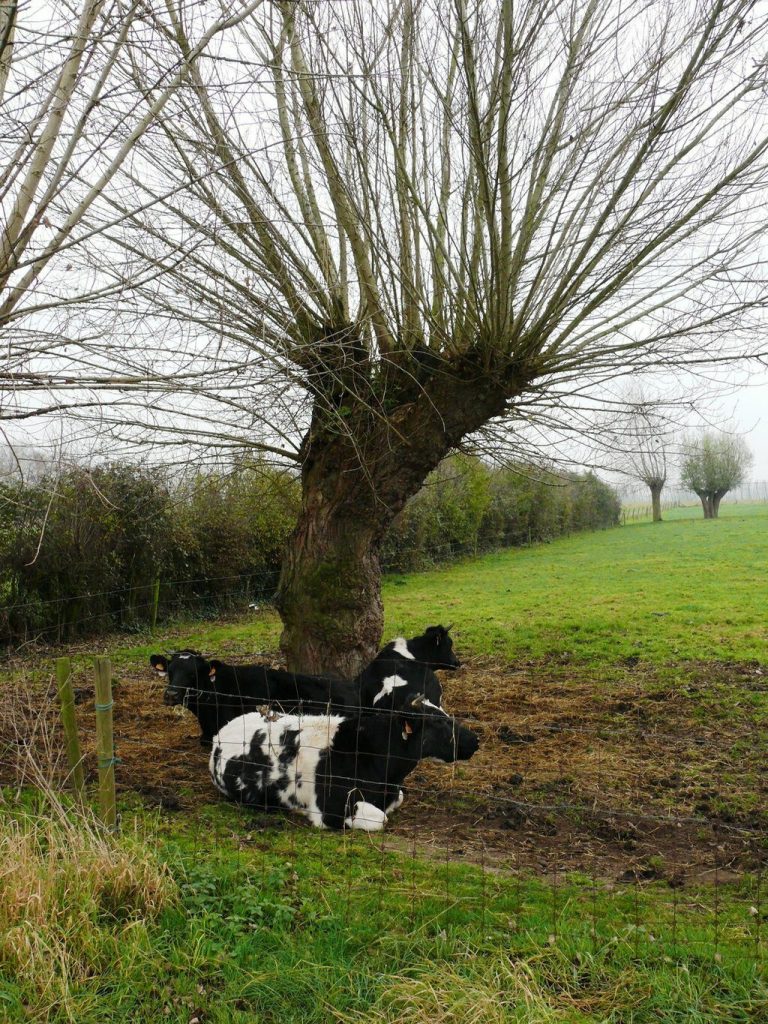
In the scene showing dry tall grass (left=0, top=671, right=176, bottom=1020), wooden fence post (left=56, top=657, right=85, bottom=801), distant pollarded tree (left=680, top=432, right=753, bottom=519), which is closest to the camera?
dry tall grass (left=0, top=671, right=176, bottom=1020)

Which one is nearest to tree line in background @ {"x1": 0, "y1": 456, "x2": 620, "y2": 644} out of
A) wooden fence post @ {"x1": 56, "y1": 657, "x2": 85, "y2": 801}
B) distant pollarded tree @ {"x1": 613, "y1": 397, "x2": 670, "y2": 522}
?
distant pollarded tree @ {"x1": 613, "y1": 397, "x2": 670, "y2": 522}

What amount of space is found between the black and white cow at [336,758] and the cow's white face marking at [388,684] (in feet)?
5.10

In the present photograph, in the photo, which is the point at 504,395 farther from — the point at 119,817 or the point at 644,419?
the point at 119,817

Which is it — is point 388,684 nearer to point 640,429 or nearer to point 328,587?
point 328,587

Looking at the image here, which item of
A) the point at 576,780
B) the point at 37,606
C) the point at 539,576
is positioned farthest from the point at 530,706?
the point at 539,576

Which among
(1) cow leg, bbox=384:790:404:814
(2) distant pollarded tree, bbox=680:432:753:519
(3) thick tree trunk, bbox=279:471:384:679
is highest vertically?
(2) distant pollarded tree, bbox=680:432:753:519

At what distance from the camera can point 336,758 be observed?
6.02 m

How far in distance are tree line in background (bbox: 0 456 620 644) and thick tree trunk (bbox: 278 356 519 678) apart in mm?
1202

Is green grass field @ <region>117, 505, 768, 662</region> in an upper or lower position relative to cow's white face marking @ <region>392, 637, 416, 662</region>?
lower

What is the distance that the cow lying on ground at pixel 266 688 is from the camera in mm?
7340

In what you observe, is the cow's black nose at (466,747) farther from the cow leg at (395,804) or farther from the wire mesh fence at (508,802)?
the cow leg at (395,804)

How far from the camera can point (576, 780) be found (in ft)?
20.9

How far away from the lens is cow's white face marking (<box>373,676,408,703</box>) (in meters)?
7.92

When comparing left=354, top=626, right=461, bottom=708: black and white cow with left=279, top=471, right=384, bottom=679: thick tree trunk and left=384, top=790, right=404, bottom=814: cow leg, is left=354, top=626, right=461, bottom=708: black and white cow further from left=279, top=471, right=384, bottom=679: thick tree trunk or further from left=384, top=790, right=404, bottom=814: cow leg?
left=384, top=790, right=404, bottom=814: cow leg
